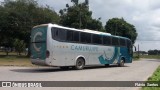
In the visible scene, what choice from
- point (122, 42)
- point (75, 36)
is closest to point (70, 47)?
point (75, 36)

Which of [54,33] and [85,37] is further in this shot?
[85,37]

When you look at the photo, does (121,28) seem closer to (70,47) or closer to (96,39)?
(96,39)

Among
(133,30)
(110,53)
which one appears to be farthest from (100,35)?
(133,30)

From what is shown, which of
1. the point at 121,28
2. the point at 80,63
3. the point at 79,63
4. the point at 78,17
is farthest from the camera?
the point at 121,28

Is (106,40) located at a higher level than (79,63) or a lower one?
higher

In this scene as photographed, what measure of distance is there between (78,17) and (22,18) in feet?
31.8

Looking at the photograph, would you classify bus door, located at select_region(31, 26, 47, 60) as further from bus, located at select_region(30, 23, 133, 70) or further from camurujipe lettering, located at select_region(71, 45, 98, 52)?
camurujipe lettering, located at select_region(71, 45, 98, 52)

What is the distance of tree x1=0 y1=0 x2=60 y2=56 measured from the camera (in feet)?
164

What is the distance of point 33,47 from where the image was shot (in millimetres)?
21109

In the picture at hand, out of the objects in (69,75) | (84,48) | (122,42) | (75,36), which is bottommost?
(69,75)

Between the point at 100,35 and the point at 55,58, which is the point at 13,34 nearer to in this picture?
the point at 100,35

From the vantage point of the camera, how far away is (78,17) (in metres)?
54.0

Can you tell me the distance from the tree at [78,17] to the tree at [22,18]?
3.13m

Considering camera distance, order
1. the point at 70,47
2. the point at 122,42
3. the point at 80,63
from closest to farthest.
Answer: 1. the point at 70,47
2. the point at 80,63
3. the point at 122,42
